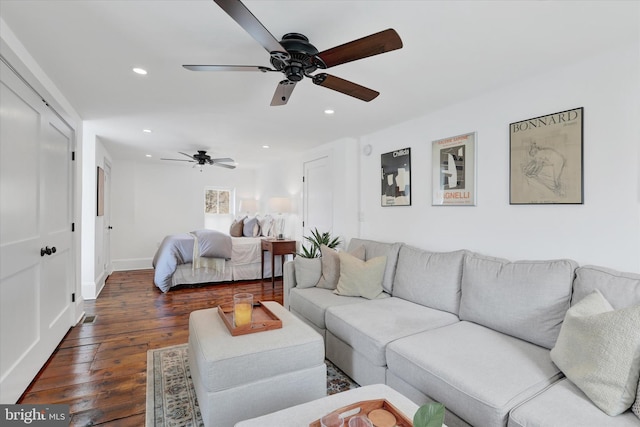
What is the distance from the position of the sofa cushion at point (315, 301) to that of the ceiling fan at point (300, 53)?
5.54 ft

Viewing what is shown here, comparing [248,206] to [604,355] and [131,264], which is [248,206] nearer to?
[131,264]

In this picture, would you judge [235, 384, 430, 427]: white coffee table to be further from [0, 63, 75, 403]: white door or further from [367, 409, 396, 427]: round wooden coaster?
[0, 63, 75, 403]: white door

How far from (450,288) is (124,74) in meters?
3.03

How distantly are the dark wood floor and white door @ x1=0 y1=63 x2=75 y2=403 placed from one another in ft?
0.52

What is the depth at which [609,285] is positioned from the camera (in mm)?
1674

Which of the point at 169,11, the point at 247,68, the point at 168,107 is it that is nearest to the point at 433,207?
the point at 247,68

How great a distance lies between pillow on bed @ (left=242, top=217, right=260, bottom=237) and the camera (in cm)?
588

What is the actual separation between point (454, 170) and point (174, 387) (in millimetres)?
2899

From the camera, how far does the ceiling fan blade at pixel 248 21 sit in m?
1.15

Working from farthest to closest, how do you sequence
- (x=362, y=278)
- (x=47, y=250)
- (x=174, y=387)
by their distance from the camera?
(x=362, y=278), (x=47, y=250), (x=174, y=387)

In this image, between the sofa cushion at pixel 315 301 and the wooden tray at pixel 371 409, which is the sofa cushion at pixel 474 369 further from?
the sofa cushion at pixel 315 301

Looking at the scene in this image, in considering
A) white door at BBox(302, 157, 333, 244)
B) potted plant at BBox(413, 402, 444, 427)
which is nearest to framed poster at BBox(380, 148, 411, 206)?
white door at BBox(302, 157, 333, 244)

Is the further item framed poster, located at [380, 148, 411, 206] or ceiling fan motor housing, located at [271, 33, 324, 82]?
framed poster, located at [380, 148, 411, 206]

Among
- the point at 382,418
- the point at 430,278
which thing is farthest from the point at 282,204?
the point at 382,418
